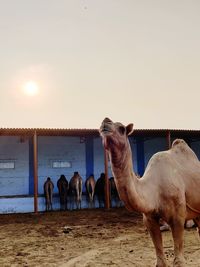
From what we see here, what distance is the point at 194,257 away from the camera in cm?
711

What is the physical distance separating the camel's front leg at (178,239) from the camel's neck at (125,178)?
24.2 inches

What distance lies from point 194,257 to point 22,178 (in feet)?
41.3

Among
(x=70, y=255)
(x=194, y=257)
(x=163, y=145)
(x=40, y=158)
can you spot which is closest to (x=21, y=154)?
(x=40, y=158)

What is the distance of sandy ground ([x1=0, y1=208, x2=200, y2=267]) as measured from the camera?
7110 mm

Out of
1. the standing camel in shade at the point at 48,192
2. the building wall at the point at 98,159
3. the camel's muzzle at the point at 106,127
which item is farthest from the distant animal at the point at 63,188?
the camel's muzzle at the point at 106,127

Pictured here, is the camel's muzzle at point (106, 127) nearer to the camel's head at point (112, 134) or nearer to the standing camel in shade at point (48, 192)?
the camel's head at point (112, 134)

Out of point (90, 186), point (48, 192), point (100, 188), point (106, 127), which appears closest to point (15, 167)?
point (48, 192)

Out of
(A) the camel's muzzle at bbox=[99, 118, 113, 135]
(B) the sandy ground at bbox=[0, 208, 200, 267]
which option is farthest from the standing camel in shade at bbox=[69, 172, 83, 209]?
(A) the camel's muzzle at bbox=[99, 118, 113, 135]

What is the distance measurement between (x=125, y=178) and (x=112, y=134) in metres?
0.57

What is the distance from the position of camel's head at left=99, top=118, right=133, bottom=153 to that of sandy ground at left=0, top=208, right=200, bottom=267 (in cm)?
368

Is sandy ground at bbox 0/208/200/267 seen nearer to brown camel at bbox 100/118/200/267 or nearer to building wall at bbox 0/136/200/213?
brown camel at bbox 100/118/200/267

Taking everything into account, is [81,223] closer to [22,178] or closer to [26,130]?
[26,130]

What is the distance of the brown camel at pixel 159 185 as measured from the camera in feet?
13.0

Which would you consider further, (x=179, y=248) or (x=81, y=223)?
(x=81, y=223)
